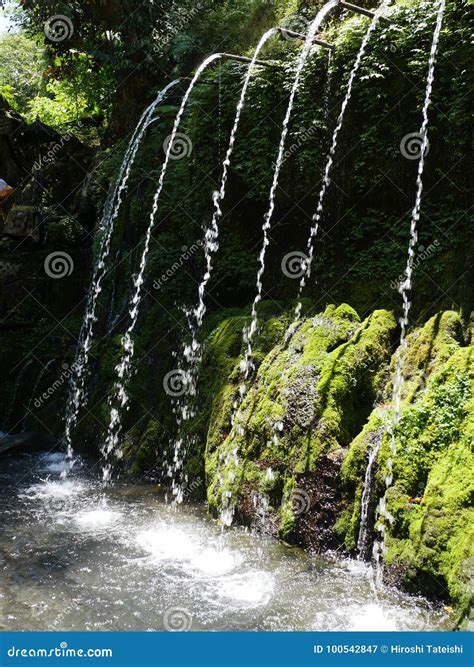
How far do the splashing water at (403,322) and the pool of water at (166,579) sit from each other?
33 centimetres

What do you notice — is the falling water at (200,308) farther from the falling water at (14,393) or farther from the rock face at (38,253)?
the falling water at (14,393)

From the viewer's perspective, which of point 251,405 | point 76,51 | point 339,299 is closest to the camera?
point 251,405

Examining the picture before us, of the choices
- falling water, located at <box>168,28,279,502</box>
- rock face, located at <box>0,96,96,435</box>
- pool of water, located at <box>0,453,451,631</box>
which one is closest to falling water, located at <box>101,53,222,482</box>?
falling water, located at <box>168,28,279,502</box>

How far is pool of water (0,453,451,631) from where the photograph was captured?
4.34 meters

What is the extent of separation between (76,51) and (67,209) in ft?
27.0

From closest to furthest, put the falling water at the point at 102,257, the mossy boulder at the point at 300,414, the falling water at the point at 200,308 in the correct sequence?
the mossy boulder at the point at 300,414 < the falling water at the point at 200,308 < the falling water at the point at 102,257

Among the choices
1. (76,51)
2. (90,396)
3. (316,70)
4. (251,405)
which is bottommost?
(90,396)

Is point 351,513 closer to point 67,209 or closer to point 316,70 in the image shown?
point 316,70

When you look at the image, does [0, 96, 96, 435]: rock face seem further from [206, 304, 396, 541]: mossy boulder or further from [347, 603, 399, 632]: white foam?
[347, 603, 399, 632]: white foam

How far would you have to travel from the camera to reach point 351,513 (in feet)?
18.2

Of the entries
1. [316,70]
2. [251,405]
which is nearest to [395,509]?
[251,405]

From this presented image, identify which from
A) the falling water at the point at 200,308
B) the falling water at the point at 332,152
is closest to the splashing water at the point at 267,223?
the falling water at the point at 332,152

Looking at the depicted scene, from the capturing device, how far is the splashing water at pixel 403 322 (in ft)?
16.8

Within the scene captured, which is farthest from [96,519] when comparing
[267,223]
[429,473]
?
[267,223]
